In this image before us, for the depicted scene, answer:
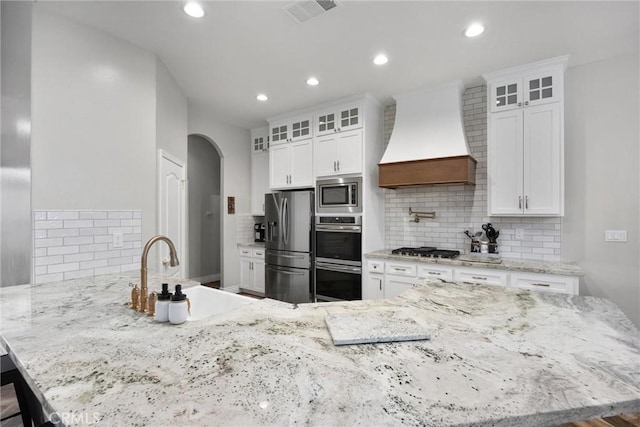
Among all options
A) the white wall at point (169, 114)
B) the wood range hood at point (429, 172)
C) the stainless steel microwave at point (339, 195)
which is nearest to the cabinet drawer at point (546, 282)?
the wood range hood at point (429, 172)

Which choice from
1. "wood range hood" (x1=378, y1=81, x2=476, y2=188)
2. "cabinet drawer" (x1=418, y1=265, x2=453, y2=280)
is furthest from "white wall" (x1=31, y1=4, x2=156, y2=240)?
"cabinet drawer" (x1=418, y1=265, x2=453, y2=280)

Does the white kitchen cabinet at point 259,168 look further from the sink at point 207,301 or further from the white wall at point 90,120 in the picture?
the sink at point 207,301

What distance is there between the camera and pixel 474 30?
2.36m

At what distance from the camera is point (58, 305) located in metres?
1.43

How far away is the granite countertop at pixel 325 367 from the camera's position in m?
0.65

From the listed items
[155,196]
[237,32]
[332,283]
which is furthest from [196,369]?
[332,283]

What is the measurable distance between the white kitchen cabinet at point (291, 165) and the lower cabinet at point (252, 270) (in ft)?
3.87

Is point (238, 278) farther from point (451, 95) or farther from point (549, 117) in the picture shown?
point (549, 117)

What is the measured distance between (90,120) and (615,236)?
184 inches

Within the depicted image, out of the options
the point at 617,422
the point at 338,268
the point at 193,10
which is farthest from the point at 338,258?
the point at 193,10

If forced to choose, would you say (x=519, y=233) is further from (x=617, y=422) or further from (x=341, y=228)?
(x=341, y=228)

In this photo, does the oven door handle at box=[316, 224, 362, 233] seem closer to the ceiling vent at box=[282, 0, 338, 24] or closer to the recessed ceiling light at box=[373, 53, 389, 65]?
the recessed ceiling light at box=[373, 53, 389, 65]

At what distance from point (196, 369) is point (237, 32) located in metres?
2.52

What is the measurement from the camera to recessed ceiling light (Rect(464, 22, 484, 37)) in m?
2.31
